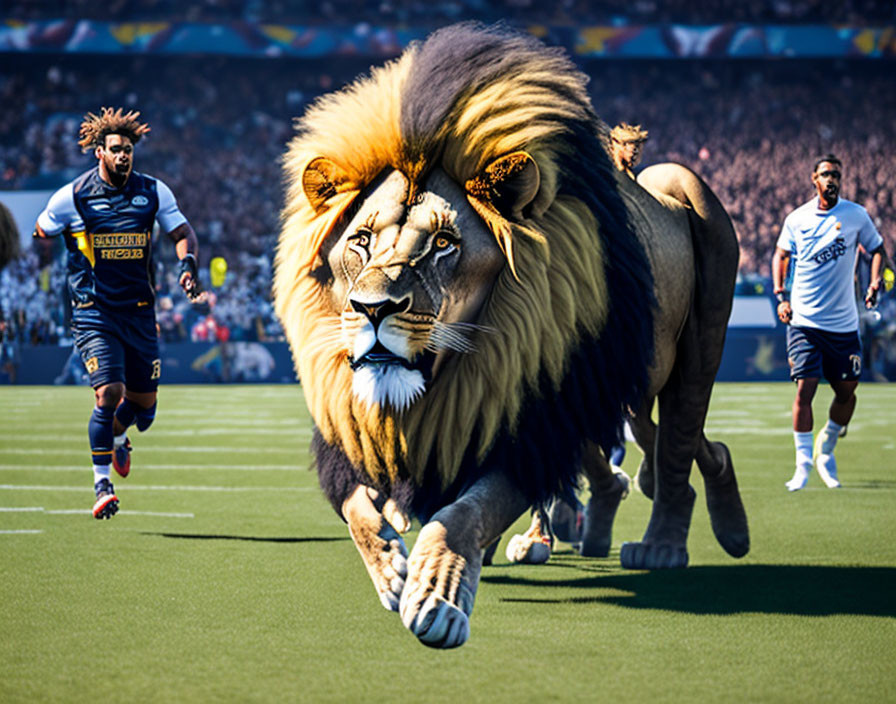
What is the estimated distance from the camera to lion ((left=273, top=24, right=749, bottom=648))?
3.76 m

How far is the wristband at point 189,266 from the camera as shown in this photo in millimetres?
6547

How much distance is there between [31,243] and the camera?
91.2 feet

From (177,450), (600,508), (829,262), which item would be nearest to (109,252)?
(600,508)

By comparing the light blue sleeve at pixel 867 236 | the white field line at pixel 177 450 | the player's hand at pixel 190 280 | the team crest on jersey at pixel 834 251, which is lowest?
the white field line at pixel 177 450

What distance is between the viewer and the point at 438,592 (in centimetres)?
339

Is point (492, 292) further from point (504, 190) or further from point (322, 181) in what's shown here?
point (322, 181)

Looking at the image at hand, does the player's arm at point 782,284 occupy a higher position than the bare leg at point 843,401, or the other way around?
the player's arm at point 782,284

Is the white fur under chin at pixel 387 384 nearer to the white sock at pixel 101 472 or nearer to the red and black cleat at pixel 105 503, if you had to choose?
the red and black cleat at pixel 105 503

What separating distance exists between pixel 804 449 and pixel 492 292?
5.10 meters

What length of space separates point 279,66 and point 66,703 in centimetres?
3162

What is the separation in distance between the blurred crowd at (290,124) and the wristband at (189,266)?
20869 millimetres

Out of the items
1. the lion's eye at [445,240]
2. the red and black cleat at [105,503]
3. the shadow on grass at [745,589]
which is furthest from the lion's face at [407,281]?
the red and black cleat at [105,503]

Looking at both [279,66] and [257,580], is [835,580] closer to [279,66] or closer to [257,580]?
[257,580]

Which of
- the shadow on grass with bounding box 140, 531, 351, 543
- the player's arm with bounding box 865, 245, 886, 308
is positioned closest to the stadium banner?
the player's arm with bounding box 865, 245, 886, 308
